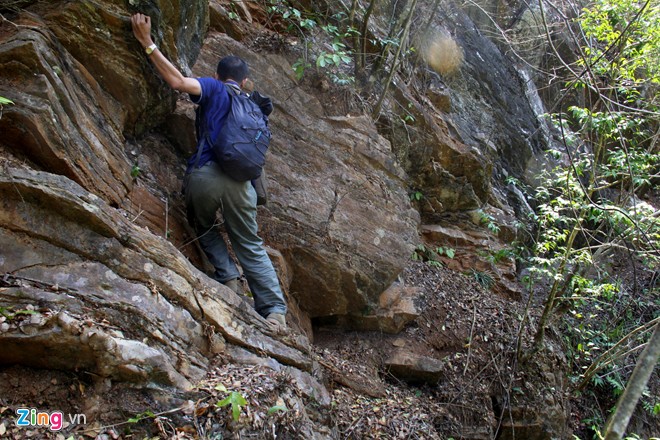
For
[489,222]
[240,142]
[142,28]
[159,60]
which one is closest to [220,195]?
[240,142]

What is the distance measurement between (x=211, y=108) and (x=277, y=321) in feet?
7.28

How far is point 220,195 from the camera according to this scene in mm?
4512

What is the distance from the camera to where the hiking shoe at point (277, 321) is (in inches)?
178

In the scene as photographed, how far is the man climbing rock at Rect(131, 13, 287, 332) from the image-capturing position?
442 centimetres

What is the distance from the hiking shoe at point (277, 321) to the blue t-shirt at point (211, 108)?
1665mm

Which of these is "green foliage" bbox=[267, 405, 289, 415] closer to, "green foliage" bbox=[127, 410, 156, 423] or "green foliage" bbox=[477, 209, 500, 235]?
"green foliage" bbox=[127, 410, 156, 423]

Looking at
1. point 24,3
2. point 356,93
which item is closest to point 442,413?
point 356,93

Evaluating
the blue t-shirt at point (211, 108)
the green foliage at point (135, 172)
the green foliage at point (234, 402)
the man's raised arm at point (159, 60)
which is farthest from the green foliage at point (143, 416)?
the man's raised arm at point (159, 60)

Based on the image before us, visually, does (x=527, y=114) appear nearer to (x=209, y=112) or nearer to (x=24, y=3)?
(x=209, y=112)

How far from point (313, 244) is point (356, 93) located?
2.98 m

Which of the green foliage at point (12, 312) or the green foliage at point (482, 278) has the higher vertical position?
the green foliage at point (12, 312)

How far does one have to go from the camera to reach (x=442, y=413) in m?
6.10

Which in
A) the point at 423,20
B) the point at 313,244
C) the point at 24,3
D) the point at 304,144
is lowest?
the point at 313,244

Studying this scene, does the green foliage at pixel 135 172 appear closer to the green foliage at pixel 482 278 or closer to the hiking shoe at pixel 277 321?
the hiking shoe at pixel 277 321
